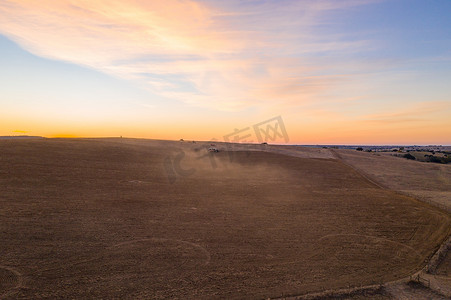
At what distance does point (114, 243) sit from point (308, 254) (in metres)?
11.0

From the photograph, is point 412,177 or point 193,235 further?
point 412,177

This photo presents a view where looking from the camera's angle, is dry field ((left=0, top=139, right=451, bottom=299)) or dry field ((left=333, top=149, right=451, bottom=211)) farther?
dry field ((left=333, top=149, right=451, bottom=211))

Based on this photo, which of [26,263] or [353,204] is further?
→ [353,204]

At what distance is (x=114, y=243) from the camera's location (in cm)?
1605

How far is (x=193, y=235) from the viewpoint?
1778cm

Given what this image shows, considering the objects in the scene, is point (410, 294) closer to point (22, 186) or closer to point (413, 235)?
point (413, 235)

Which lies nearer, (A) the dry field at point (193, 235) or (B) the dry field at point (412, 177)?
(A) the dry field at point (193, 235)

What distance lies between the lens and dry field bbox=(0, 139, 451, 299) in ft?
40.7

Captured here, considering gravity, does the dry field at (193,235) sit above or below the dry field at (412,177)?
below

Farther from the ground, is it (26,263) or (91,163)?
(91,163)

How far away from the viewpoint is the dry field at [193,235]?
12.4 m

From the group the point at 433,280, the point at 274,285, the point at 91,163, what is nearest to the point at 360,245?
the point at 433,280

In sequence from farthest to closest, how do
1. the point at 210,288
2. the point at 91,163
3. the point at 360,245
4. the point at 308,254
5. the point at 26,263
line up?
the point at 91,163 → the point at 360,245 → the point at 308,254 → the point at 26,263 → the point at 210,288

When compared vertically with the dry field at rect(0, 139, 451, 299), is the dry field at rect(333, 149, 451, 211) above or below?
above
